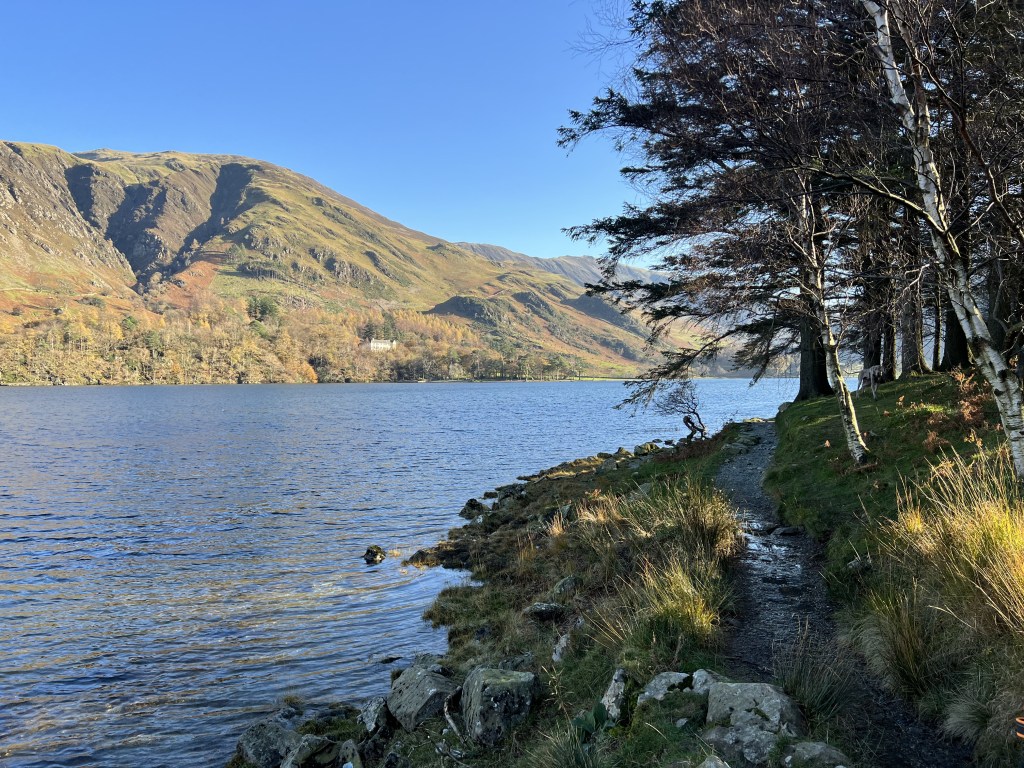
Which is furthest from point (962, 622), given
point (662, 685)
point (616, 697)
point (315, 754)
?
point (315, 754)

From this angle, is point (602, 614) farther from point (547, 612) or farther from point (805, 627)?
point (547, 612)

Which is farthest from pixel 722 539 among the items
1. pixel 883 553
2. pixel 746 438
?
pixel 746 438

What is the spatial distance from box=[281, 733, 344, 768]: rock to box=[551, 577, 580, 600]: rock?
16.9 feet

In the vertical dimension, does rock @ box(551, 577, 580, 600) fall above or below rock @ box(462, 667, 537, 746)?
below

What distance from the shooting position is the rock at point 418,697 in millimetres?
8188

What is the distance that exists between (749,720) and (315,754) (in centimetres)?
615

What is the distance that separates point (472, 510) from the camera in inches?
1049

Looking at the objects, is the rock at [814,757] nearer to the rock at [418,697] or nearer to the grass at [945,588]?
the grass at [945,588]

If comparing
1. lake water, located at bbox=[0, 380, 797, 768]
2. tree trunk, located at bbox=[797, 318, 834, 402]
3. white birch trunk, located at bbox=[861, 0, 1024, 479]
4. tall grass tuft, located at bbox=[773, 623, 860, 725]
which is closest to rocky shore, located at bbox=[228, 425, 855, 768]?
tall grass tuft, located at bbox=[773, 623, 860, 725]

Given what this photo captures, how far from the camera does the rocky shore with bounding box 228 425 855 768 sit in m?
5.28

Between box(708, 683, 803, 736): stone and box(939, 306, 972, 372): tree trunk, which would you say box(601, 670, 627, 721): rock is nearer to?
box(708, 683, 803, 736): stone

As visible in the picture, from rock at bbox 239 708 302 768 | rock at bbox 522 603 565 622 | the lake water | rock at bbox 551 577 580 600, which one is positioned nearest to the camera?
rock at bbox 239 708 302 768

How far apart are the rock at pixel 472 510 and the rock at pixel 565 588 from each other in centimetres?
1332

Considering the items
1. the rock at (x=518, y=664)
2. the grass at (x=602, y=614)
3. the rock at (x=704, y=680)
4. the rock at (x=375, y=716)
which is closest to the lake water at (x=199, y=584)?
the grass at (x=602, y=614)
